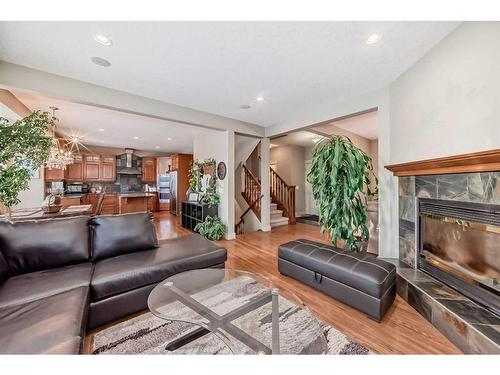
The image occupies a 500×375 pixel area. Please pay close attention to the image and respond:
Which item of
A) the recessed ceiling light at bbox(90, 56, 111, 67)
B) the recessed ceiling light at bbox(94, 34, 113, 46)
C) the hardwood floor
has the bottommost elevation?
the hardwood floor

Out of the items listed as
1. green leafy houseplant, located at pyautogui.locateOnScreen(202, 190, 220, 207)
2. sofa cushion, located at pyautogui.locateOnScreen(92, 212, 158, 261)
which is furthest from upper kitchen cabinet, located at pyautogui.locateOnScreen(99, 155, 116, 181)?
sofa cushion, located at pyautogui.locateOnScreen(92, 212, 158, 261)

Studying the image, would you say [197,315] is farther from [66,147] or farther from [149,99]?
[66,147]

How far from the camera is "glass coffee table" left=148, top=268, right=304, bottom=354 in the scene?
1.22m

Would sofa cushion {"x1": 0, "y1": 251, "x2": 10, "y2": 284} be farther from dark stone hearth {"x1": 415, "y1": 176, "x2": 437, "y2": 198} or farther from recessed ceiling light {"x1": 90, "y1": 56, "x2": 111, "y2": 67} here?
dark stone hearth {"x1": 415, "y1": 176, "x2": 437, "y2": 198}

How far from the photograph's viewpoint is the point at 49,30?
1.80m

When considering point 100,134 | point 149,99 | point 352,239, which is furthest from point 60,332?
point 100,134

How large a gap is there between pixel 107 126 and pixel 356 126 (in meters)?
6.16

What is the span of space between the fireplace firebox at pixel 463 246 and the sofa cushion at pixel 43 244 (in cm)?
346

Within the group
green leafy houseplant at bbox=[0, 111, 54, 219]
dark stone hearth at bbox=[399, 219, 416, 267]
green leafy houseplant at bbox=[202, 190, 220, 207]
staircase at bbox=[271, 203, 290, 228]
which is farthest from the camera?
staircase at bbox=[271, 203, 290, 228]

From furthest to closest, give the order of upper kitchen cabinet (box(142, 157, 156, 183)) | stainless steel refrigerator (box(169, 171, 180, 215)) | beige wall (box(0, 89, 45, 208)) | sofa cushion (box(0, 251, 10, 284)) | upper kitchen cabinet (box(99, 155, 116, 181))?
upper kitchen cabinet (box(142, 157, 156, 183)), stainless steel refrigerator (box(169, 171, 180, 215)), upper kitchen cabinet (box(99, 155, 116, 181)), beige wall (box(0, 89, 45, 208)), sofa cushion (box(0, 251, 10, 284))

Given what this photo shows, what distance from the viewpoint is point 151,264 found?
187cm

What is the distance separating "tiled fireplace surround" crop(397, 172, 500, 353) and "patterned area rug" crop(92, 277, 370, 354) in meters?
0.69

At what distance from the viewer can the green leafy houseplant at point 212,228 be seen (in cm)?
426

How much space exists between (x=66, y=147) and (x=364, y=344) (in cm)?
839
